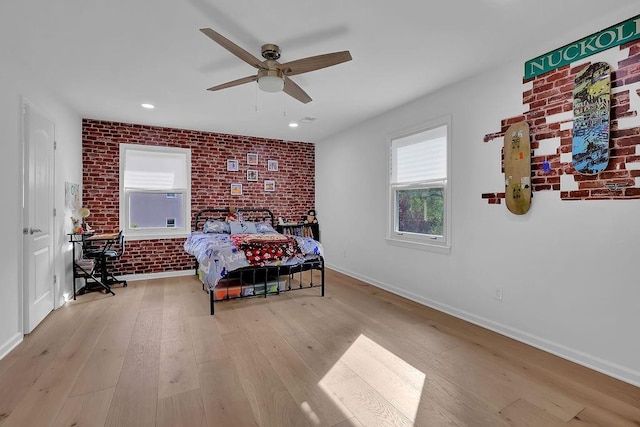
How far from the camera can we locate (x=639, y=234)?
218 cm

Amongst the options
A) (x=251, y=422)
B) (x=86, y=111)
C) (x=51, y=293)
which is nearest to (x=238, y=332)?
(x=251, y=422)

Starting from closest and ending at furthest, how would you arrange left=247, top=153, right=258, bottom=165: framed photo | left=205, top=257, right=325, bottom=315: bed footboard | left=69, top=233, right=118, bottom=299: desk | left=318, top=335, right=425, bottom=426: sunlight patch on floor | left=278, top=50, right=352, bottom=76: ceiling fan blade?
left=318, top=335, right=425, bottom=426: sunlight patch on floor < left=278, top=50, right=352, bottom=76: ceiling fan blade < left=205, top=257, right=325, bottom=315: bed footboard < left=69, top=233, right=118, bottom=299: desk < left=247, top=153, right=258, bottom=165: framed photo

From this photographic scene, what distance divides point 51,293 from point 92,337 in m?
1.22

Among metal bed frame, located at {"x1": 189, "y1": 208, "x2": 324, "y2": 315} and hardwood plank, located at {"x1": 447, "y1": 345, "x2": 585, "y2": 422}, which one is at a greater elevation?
metal bed frame, located at {"x1": 189, "y1": 208, "x2": 324, "y2": 315}

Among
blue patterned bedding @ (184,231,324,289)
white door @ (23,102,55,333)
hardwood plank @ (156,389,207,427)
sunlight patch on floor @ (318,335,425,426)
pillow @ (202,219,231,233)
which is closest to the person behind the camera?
hardwood plank @ (156,389,207,427)

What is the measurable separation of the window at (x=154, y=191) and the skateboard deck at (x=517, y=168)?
494cm

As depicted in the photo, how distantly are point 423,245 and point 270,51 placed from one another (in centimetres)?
285

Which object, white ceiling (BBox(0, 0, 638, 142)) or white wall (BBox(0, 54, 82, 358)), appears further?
white wall (BBox(0, 54, 82, 358))

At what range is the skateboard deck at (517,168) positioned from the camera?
9.18 ft

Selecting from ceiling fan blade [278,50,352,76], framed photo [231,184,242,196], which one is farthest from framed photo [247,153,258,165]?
ceiling fan blade [278,50,352,76]

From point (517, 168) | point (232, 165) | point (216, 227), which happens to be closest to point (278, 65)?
point (517, 168)

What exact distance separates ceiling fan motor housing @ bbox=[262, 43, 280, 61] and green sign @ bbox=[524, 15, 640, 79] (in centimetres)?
229

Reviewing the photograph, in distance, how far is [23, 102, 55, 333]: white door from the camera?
3.00m

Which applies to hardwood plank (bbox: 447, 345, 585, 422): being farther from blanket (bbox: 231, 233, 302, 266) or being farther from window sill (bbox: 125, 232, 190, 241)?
window sill (bbox: 125, 232, 190, 241)
